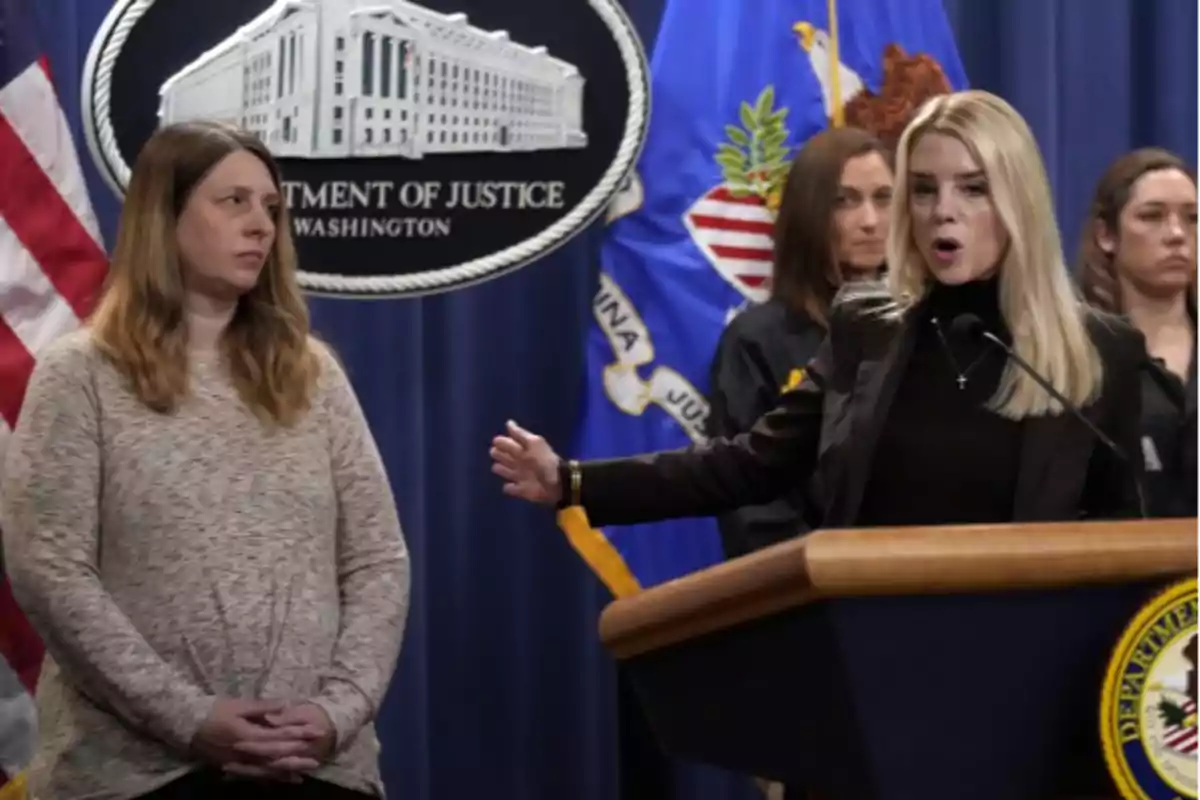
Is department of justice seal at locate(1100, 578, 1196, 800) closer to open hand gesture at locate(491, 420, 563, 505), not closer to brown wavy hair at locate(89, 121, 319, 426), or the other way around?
open hand gesture at locate(491, 420, 563, 505)

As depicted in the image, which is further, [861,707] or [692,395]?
[692,395]

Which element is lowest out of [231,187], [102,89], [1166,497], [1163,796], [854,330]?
[1163,796]

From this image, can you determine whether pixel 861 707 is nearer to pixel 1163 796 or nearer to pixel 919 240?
pixel 1163 796

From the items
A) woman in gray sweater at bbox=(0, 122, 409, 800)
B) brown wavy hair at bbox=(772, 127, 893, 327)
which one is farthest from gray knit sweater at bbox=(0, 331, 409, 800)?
brown wavy hair at bbox=(772, 127, 893, 327)

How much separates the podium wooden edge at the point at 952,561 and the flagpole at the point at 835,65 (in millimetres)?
2260

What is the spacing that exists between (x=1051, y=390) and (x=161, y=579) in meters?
1.12

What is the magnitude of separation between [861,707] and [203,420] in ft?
4.09

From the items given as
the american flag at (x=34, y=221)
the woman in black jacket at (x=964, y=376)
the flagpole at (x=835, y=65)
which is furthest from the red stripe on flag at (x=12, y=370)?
the flagpole at (x=835, y=65)

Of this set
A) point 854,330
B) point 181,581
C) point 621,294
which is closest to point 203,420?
point 181,581

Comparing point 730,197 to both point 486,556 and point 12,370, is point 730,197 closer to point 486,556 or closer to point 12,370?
point 486,556

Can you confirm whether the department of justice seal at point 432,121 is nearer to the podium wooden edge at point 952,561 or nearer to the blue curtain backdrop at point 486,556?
the blue curtain backdrop at point 486,556

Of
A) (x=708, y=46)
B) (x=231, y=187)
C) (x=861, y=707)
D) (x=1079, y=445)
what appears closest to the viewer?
(x=861, y=707)

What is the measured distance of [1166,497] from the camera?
2180 millimetres

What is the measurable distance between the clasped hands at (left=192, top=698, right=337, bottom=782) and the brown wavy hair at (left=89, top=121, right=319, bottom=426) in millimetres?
374
